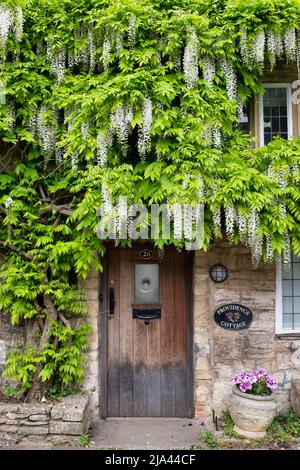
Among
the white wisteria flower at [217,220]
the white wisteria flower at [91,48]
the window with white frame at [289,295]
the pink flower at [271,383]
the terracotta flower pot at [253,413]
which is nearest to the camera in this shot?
the white wisteria flower at [217,220]

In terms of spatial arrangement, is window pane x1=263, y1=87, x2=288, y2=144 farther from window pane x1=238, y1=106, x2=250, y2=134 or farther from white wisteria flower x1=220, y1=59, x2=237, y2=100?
white wisteria flower x1=220, y1=59, x2=237, y2=100

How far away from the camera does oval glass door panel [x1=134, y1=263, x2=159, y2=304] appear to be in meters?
4.32

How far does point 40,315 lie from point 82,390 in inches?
37.1

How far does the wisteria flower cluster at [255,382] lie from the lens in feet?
Result: 12.1

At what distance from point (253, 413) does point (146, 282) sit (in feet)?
5.59

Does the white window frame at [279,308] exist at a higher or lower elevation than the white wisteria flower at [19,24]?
lower

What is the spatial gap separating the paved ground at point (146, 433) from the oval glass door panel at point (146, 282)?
130 cm

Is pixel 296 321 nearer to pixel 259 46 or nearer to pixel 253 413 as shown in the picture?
pixel 253 413

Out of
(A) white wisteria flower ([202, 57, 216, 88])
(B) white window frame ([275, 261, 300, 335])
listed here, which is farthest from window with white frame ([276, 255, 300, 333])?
(A) white wisteria flower ([202, 57, 216, 88])

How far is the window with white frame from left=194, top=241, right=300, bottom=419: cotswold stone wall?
0.13 m

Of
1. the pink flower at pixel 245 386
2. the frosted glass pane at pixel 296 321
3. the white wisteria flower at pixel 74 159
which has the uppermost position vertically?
the white wisteria flower at pixel 74 159

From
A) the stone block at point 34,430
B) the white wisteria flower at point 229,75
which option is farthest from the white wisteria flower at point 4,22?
the stone block at point 34,430

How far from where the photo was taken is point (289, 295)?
4223 millimetres

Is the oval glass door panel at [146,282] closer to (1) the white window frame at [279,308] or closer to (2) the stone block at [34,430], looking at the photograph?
(1) the white window frame at [279,308]
